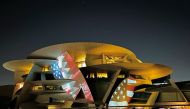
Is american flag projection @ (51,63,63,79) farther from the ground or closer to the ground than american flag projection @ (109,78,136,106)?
farther from the ground

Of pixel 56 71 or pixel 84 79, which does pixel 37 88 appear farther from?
pixel 84 79

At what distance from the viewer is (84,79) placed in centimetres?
3353

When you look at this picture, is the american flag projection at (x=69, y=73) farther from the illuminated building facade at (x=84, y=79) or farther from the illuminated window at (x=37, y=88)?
the illuminated window at (x=37, y=88)

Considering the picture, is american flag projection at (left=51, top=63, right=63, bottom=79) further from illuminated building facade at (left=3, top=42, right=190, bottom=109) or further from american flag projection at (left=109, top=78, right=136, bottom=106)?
american flag projection at (left=109, top=78, right=136, bottom=106)

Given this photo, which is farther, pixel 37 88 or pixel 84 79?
pixel 37 88

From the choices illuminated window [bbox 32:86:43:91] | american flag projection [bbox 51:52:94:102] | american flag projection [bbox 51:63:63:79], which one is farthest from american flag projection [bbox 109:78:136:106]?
illuminated window [bbox 32:86:43:91]

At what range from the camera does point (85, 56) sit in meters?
39.0

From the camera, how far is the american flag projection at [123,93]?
110 feet

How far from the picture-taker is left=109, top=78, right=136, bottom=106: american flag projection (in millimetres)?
33597

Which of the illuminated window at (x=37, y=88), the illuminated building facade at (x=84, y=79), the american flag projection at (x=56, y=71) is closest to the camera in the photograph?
the illuminated building facade at (x=84, y=79)

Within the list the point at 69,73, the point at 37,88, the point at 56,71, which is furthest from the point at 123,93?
the point at 37,88

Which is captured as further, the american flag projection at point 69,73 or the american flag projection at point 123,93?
the american flag projection at point 123,93

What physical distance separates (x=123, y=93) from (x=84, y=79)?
591cm

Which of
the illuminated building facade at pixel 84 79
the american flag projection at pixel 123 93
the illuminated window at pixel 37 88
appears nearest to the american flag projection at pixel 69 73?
the illuminated building facade at pixel 84 79
